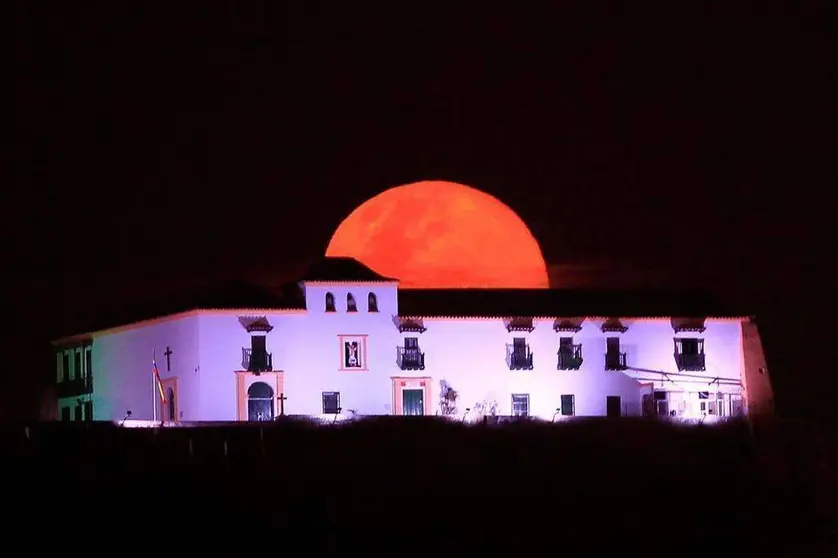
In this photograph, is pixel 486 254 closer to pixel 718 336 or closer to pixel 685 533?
pixel 718 336

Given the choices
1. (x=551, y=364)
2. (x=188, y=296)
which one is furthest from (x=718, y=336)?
(x=188, y=296)

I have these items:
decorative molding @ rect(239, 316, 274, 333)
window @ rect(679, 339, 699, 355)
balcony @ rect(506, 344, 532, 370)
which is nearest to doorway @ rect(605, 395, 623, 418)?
window @ rect(679, 339, 699, 355)

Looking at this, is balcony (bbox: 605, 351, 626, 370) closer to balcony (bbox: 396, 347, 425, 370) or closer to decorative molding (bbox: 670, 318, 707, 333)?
decorative molding (bbox: 670, 318, 707, 333)

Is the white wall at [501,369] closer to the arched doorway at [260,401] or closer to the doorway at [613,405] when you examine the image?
the doorway at [613,405]

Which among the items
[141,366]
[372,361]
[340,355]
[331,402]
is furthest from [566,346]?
[141,366]

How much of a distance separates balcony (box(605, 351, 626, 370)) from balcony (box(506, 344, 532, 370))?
2523mm

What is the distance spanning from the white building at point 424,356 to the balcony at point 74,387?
0.41ft

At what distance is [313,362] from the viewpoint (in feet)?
239

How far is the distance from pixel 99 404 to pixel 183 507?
60.1 ft

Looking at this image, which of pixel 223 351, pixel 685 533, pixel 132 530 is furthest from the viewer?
pixel 223 351

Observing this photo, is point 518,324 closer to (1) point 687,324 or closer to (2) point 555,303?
(2) point 555,303

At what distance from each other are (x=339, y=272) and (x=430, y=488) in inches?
534

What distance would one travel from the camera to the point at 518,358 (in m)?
74.1

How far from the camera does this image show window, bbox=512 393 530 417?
2913 inches
